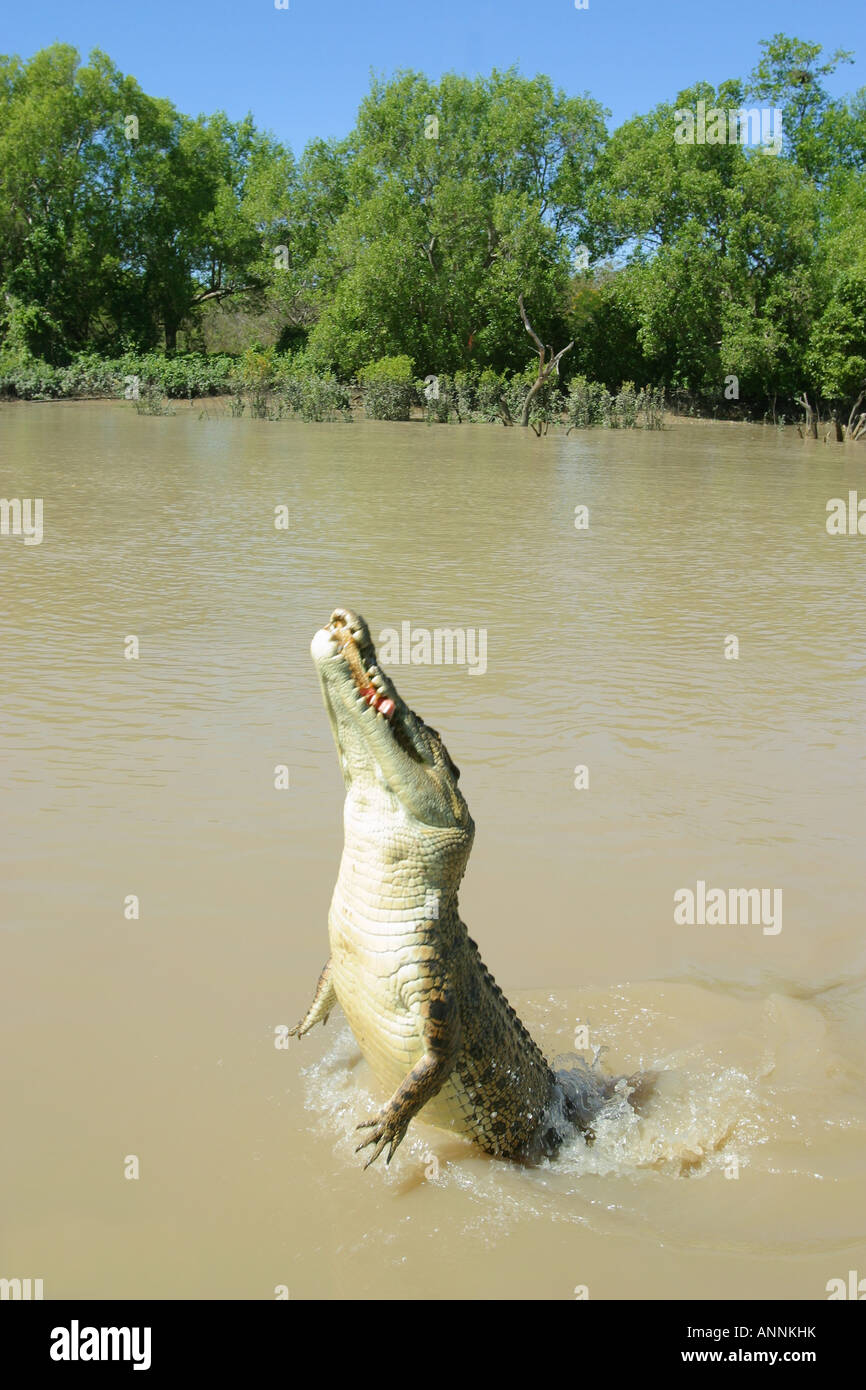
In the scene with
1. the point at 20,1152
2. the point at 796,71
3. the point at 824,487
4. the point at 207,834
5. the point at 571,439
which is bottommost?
the point at 20,1152

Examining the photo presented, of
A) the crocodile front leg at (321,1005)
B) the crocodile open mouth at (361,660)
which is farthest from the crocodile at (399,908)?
the crocodile front leg at (321,1005)

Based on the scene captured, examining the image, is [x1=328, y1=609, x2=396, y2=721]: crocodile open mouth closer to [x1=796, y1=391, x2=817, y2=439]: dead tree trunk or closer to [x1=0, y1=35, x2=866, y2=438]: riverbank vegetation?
[x1=0, y1=35, x2=866, y2=438]: riverbank vegetation

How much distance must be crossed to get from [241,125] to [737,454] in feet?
116

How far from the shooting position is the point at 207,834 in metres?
5.16

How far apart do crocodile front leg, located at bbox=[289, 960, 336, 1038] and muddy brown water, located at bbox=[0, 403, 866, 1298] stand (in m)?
0.21

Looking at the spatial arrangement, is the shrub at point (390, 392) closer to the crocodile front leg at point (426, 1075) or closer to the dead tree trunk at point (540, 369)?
the dead tree trunk at point (540, 369)

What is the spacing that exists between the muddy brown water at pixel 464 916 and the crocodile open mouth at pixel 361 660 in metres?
1.36

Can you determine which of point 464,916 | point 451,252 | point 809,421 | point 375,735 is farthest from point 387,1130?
point 451,252

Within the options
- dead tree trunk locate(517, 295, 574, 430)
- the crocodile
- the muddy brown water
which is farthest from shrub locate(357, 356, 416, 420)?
the crocodile

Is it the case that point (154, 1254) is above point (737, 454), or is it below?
below

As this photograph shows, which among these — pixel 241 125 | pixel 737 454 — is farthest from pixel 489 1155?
pixel 241 125

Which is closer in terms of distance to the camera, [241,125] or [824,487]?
[824,487]

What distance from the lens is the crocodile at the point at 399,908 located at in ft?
9.46
